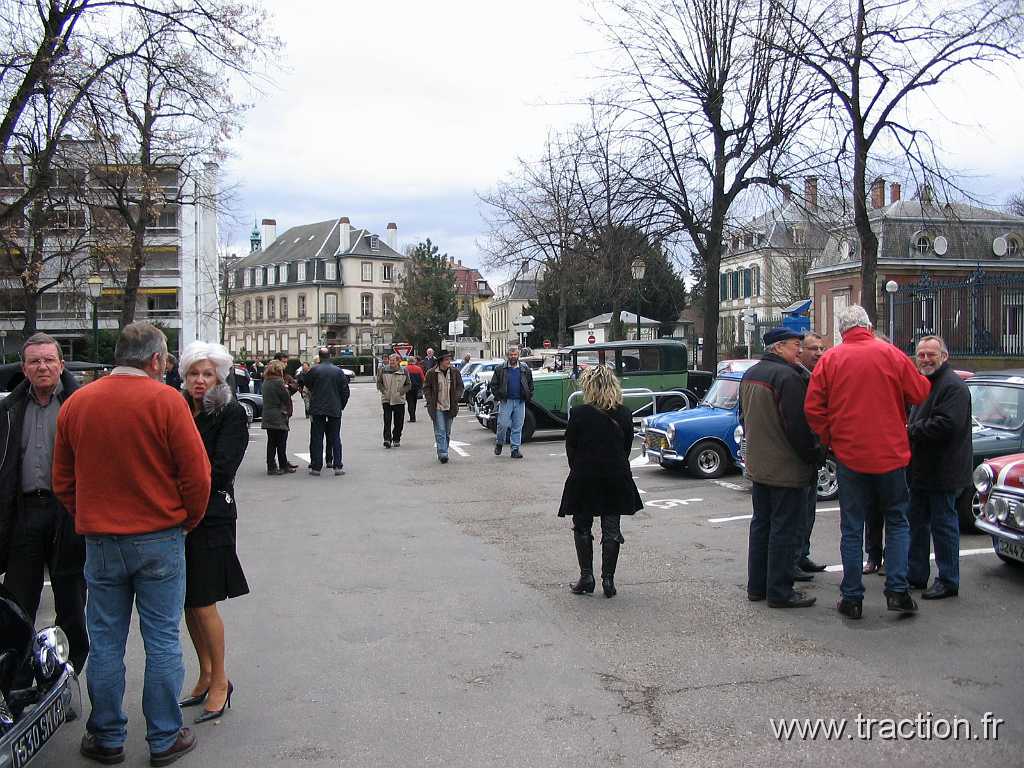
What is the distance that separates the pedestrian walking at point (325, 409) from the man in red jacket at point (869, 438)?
950cm

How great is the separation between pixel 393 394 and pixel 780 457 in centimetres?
1246

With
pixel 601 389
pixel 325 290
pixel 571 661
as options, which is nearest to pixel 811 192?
pixel 601 389

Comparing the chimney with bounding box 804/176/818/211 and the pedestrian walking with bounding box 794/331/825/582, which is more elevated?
the chimney with bounding box 804/176/818/211

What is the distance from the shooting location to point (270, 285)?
331 ft

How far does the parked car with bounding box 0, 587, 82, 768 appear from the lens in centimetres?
353

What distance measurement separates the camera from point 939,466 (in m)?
6.42

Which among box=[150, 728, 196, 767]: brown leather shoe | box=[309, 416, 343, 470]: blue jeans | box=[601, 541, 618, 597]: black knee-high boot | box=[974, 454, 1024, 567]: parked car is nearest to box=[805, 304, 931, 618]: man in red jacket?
box=[974, 454, 1024, 567]: parked car

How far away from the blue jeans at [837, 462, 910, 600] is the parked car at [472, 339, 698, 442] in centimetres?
1299

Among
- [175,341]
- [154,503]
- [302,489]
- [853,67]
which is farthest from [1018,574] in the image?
[175,341]

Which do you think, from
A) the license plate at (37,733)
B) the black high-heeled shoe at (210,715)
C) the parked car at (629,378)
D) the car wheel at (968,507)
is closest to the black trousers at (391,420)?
the parked car at (629,378)

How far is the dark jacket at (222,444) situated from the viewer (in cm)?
454

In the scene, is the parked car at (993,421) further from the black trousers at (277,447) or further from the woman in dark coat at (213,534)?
the black trousers at (277,447)

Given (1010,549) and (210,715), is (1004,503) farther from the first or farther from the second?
(210,715)

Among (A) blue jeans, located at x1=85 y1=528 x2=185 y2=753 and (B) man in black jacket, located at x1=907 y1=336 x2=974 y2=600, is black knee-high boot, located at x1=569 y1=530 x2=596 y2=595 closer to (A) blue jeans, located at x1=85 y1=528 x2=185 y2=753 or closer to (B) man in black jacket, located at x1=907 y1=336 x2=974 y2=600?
(B) man in black jacket, located at x1=907 y1=336 x2=974 y2=600
